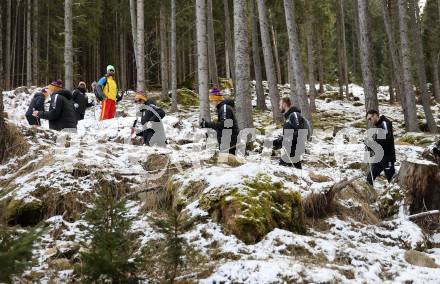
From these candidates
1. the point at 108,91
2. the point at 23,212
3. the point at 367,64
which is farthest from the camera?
the point at 367,64

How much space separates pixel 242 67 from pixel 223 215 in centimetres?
586

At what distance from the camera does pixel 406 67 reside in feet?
51.4

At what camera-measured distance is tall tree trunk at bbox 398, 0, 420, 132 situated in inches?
619

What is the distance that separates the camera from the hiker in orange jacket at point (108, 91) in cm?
1145

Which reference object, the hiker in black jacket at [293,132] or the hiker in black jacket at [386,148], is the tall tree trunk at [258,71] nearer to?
the hiker in black jacket at [386,148]

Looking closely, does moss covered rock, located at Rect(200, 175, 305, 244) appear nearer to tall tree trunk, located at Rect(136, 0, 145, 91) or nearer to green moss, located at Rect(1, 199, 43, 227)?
green moss, located at Rect(1, 199, 43, 227)

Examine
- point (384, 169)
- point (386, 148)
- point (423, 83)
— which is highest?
point (423, 83)

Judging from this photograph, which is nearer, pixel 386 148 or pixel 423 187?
pixel 423 187

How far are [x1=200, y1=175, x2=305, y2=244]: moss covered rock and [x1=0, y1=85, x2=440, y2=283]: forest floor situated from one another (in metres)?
0.01

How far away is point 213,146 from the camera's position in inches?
391

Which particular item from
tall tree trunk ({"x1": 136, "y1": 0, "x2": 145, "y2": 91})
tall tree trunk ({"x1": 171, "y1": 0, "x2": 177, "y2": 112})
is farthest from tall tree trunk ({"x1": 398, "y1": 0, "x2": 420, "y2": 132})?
tall tree trunk ({"x1": 136, "y1": 0, "x2": 145, "y2": 91})

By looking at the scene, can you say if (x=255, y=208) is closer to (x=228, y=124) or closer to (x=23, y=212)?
(x=23, y=212)

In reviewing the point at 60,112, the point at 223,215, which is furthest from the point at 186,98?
the point at 223,215

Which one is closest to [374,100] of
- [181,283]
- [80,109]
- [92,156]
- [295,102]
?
[295,102]
